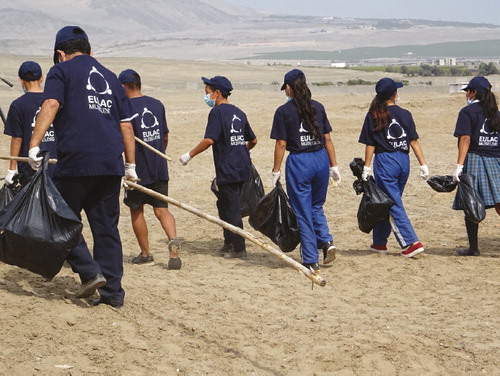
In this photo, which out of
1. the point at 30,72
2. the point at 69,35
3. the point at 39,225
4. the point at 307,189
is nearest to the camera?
the point at 39,225

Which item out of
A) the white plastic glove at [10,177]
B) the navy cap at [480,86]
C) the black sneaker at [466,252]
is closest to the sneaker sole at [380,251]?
the black sneaker at [466,252]

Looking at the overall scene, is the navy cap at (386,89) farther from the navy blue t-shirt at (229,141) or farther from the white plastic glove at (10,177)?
the white plastic glove at (10,177)

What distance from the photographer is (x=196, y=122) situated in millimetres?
20812

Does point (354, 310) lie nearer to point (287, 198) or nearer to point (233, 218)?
point (287, 198)

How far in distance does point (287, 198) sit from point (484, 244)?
8.41 feet

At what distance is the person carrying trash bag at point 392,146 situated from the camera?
345 inches

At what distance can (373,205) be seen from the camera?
347 inches

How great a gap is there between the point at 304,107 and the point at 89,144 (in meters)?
2.65

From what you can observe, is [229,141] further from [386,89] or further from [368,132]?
[386,89]

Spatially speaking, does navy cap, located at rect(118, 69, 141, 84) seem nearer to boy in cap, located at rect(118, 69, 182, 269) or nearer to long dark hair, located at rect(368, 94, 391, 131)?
boy in cap, located at rect(118, 69, 182, 269)

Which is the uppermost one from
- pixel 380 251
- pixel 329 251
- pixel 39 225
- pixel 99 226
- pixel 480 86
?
pixel 480 86

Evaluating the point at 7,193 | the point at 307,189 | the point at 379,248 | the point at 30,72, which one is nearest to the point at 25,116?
the point at 30,72

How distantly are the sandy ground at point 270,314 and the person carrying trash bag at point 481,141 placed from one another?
2.31 feet

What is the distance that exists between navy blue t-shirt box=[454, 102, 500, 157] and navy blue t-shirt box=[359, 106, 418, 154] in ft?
1.50
